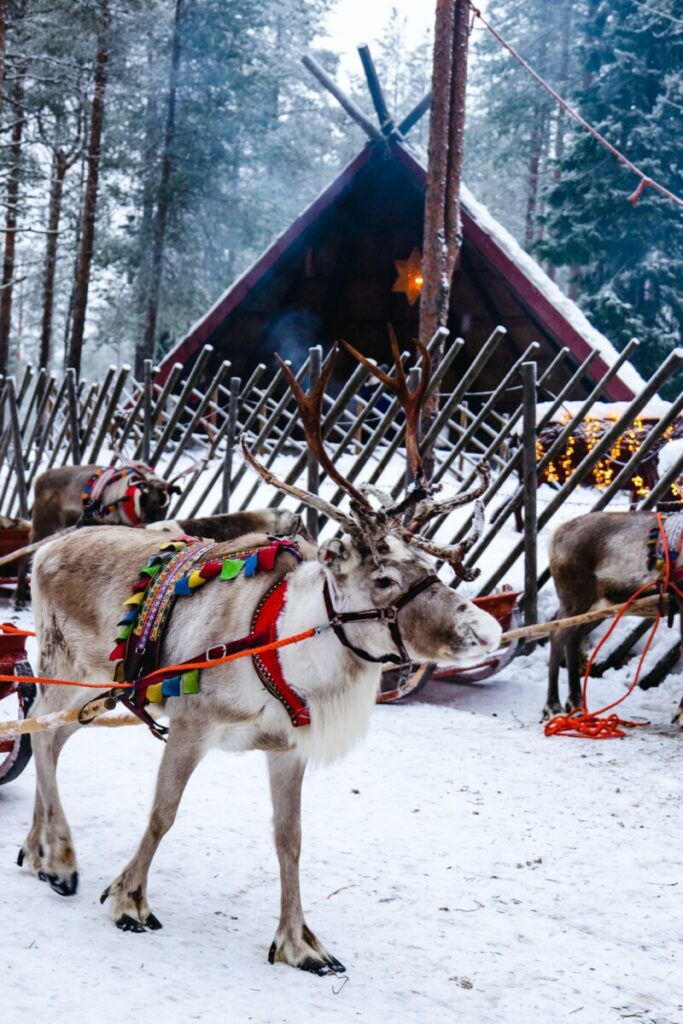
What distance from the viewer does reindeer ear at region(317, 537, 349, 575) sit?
98.5 inches

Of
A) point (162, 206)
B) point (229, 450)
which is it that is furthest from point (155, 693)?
point (162, 206)

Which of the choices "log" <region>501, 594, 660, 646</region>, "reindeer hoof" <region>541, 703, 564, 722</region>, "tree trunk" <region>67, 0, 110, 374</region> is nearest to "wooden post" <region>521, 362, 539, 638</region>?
"reindeer hoof" <region>541, 703, 564, 722</region>

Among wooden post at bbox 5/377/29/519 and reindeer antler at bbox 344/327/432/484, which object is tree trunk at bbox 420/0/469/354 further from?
reindeer antler at bbox 344/327/432/484

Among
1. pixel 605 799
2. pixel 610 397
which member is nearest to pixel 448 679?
pixel 605 799

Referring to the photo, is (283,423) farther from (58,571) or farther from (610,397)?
(58,571)

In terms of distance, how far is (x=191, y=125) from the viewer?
18.8 meters

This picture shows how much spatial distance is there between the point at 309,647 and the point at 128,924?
35.6 inches

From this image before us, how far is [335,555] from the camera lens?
2508 millimetres

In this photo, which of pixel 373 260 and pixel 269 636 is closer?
pixel 269 636

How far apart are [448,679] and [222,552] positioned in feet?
11.1

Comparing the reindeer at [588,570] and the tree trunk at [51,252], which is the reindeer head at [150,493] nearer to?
the reindeer at [588,570]

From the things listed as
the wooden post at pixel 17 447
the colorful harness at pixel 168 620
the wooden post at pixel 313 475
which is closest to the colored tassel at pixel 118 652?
the colorful harness at pixel 168 620

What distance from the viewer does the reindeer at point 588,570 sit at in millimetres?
5195

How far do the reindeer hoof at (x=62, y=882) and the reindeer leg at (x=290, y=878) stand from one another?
2.19 feet
